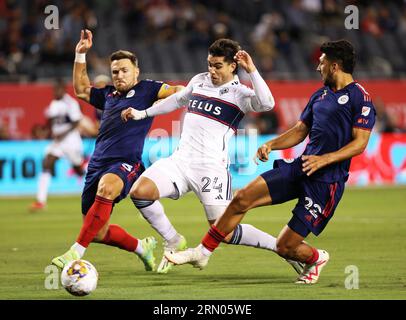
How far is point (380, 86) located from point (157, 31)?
18.8ft

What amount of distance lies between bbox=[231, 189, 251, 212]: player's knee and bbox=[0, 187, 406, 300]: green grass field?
72 cm

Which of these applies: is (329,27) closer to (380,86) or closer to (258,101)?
(380,86)

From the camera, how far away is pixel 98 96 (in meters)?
10.7

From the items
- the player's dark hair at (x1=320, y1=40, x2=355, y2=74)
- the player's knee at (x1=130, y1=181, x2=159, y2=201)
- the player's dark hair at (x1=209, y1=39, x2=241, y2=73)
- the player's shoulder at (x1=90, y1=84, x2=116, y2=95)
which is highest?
the player's dark hair at (x1=209, y1=39, x2=241, y2=73)

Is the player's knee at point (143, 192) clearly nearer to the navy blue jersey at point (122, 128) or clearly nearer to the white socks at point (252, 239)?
the navy blue jersey at point (122, 128)

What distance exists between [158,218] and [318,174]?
1.95 m

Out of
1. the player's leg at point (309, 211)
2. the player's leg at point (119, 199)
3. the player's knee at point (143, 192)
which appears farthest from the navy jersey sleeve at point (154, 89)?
the player's leg at point (309, 211)

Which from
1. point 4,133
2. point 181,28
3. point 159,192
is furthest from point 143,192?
point 181,28

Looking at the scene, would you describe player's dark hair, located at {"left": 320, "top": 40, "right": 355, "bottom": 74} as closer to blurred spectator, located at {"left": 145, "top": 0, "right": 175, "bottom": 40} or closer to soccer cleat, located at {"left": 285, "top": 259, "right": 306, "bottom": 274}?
soccer cleat, located at {"left": 285, "top": 259, "right": 306, "bottom": 274}

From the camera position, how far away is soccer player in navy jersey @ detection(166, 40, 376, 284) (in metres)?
8.86

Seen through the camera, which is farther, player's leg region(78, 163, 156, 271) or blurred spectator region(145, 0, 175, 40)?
blurred spectator region(145, 0, 175, 40)

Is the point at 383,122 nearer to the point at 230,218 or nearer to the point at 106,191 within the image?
the point at 106,191

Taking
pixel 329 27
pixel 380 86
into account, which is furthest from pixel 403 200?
pixel 329 27

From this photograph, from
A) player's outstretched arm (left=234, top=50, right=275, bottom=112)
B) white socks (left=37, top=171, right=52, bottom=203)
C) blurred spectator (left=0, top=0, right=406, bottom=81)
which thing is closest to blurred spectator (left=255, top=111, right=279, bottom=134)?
blurred spectator (left=0, top=0, right=406, bottom=81)
